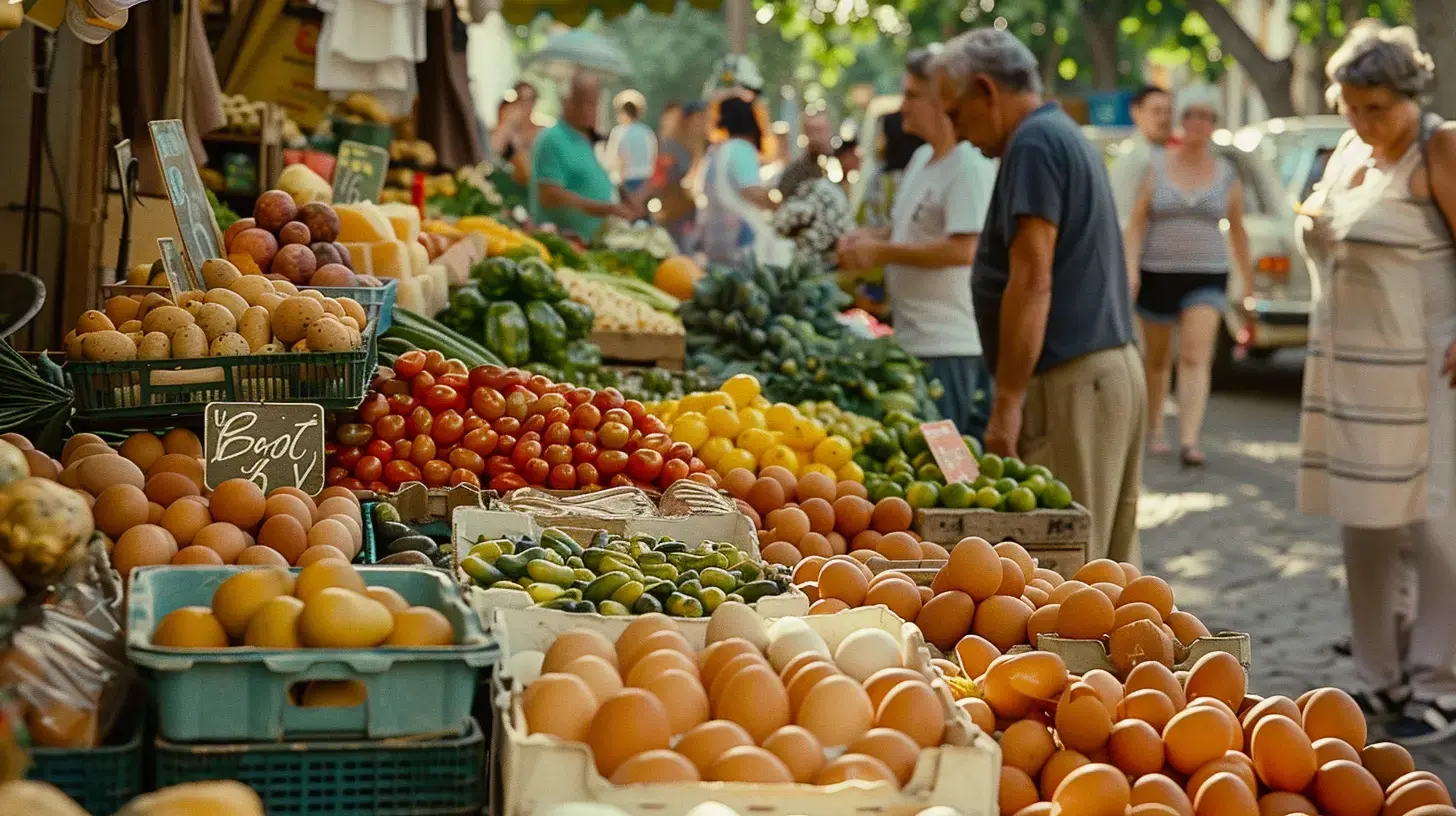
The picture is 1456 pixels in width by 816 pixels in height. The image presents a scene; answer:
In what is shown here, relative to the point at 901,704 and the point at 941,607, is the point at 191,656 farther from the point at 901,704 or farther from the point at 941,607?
the point at 941,607

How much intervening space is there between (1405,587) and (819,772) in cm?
528

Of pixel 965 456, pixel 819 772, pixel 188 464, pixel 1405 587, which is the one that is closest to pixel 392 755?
pixel 819 772

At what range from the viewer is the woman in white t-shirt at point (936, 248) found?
6504mm

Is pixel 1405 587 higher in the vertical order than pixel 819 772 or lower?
lower

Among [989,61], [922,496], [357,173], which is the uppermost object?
[989,61]

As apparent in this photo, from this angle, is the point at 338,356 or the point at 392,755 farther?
the point at 338,356

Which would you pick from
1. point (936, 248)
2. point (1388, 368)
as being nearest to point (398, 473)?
point (936, 248)

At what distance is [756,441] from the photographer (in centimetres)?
487

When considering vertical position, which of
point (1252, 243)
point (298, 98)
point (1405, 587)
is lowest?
point (1405, 587)

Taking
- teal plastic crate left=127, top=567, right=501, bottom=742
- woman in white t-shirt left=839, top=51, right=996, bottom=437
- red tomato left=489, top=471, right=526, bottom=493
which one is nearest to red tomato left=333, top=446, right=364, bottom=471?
red tomato left=489, top=471, right=526, bottom=493

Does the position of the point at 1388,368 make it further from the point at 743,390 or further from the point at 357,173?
the point at 357,173

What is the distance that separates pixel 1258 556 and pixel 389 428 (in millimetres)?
5884

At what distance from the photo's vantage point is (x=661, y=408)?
17.2 ft

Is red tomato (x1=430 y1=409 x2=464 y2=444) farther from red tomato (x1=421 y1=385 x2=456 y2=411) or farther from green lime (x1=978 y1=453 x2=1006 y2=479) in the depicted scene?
green lime (x1=978 y1=453 x2=1006 y2=479)
